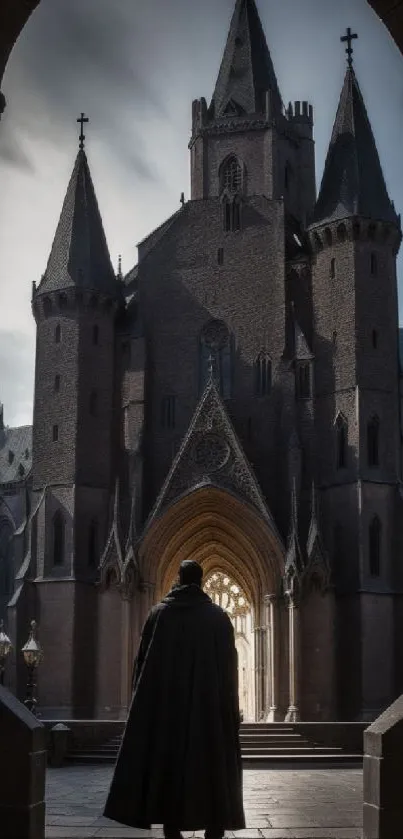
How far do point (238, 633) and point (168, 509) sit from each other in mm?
8718

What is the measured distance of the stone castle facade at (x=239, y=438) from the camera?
3872 centimetres

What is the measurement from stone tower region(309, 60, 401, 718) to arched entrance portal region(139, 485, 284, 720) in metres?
2.20

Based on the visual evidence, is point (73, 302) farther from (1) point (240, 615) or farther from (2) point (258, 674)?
(2) point (258, 674)

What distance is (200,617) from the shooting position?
8.54m

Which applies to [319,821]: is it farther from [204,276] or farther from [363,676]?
[204,276]

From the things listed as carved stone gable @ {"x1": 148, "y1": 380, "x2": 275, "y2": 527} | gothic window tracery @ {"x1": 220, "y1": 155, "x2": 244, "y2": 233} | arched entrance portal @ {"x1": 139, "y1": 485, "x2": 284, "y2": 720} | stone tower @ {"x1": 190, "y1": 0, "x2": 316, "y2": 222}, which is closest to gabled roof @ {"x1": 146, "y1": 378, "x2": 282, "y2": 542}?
carved stone gable @ {"x1": 148, "y1": 380, "x2": 275, "y2": 527}

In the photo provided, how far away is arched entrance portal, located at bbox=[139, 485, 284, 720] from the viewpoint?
3947cm

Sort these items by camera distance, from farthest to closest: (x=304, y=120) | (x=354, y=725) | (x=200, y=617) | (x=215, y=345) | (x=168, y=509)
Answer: (x=304, y=120) → (x=215, y=345) → (x=168, y=509) → (x=354, y=725) → (x=200, y=617)

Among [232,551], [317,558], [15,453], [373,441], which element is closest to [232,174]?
[373,441]

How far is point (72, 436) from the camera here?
138 feet

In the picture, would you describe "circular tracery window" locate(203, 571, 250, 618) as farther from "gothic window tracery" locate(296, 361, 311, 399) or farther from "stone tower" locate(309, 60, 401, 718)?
"gothic window tracery" locate(296, 361, 311, 399)

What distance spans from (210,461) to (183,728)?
32.4m

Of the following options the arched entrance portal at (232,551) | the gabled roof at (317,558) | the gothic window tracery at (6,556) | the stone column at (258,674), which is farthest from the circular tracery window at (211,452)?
the gothic window tracery at (6,556)

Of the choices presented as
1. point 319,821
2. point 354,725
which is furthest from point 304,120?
point 319,821
